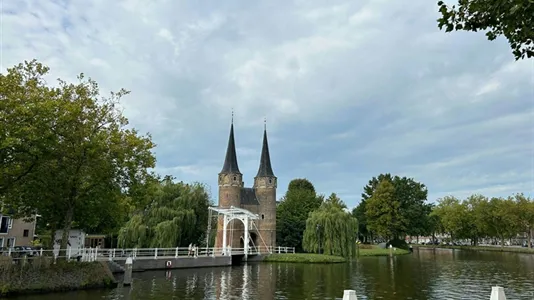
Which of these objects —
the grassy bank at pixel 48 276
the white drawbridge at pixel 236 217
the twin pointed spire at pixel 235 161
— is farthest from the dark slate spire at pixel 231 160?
the grassy bank at pixel 48 276

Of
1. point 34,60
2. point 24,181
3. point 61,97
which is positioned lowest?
point 24,181

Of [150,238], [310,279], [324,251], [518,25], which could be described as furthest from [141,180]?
[324,251]

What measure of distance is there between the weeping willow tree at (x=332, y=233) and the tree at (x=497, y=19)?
33387 mm

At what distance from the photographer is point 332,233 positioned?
39.6 m

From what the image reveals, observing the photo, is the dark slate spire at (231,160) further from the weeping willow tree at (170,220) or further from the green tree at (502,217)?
the green tree at (502,217)

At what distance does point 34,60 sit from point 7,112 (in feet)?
9.75

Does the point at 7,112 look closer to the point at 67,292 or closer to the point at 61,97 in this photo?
the point at 61,97

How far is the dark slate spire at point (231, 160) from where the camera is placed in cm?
4716

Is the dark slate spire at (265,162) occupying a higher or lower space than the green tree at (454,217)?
higher

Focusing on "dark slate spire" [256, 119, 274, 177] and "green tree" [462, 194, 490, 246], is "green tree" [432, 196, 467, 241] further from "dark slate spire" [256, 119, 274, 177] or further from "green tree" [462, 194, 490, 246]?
"dark slate spire" [256, 119, 274, 177]

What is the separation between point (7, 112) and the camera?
16.6m

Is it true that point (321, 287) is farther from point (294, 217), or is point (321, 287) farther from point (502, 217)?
point (502, 217)

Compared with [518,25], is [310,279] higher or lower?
lower

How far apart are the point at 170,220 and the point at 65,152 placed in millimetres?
17798
